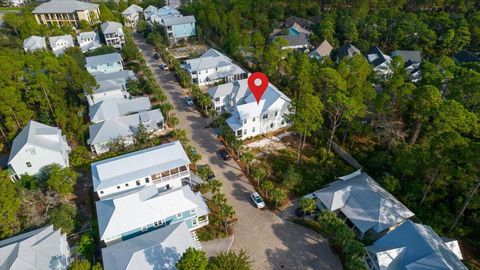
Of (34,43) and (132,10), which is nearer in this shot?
(34,43)

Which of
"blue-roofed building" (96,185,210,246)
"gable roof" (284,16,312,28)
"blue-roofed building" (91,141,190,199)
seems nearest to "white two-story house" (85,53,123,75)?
"blue-roofed building" (91,141,190,199)

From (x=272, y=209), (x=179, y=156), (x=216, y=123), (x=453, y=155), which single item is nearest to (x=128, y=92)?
(x=216, y=123)

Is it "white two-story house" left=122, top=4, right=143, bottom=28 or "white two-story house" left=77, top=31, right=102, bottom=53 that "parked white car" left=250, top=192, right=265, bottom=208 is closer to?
"white two-story house" left=77, top=31, right=102, bottom=53

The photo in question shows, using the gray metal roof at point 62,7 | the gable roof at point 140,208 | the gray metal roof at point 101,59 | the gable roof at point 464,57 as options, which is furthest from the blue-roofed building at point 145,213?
the gray metal roof at point 62,7

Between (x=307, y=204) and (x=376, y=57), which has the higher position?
(x=376, y=57)

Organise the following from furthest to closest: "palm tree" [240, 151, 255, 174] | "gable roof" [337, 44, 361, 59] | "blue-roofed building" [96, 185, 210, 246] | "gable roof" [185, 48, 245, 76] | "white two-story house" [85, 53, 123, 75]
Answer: "gable roof" [337, 44, 361, 59]
"white two-story house" [85, 53, 123, 75]
"gable roof" [185, 48, 245, 76]
"palm tree" [240, 151, 255, 174]
"blue-roofed building" [96, 185, 210, 246]

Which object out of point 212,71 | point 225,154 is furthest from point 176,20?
point 225,154

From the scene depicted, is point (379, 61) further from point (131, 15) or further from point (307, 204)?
point (131, 15)
